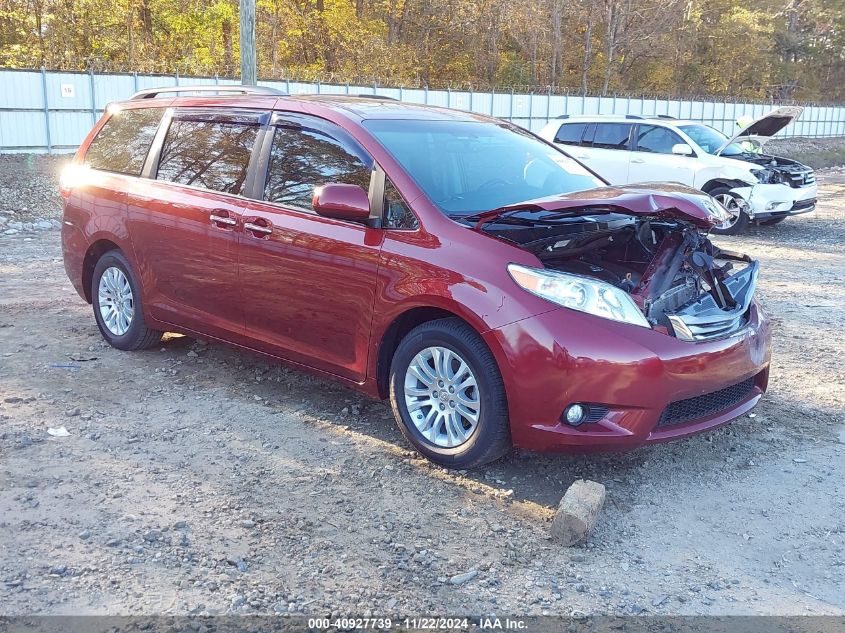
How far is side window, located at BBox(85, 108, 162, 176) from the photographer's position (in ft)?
18.8

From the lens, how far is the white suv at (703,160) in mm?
13055

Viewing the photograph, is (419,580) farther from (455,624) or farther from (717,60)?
(717,60)

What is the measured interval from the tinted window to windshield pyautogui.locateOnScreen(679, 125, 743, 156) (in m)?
0.97

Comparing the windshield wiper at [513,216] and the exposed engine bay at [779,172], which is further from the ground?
the windshield wiper at [513,216]

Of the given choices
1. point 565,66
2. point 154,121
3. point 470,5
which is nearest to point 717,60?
point 565,66

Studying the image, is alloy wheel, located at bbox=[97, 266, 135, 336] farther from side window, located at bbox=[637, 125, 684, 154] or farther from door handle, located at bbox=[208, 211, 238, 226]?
side window, located at bbox=[637, 125, 684, 154]

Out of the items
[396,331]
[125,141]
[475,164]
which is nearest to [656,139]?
[475,164]

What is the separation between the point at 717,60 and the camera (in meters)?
60.1

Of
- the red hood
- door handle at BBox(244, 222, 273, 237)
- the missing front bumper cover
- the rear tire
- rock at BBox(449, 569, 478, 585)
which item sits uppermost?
the red hood

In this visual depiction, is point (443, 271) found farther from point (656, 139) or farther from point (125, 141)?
point (656, 139)

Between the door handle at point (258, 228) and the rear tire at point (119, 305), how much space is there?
53.0 inches

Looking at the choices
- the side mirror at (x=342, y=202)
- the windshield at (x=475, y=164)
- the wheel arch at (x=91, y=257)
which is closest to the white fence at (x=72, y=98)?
the wheel arch at (x=91, y=257)

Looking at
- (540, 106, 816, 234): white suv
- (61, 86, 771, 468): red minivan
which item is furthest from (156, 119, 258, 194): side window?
(540, 106, 816, 234): white suv

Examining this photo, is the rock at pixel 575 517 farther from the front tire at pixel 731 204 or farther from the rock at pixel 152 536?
the front tire at pixel 731 204
